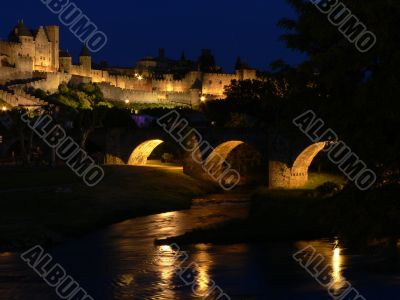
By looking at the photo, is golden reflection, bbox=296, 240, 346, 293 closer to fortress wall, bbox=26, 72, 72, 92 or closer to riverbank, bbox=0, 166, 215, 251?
riverbank, bbox=0, 166, 215, 251

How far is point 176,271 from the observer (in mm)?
22750

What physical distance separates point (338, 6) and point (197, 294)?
36.4 ft

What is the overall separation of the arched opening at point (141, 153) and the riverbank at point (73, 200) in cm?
762

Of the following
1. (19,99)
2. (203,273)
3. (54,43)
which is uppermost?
(54,43)

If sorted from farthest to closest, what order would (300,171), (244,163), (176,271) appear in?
1. (244,163)
2. (300,171)
3. (176,271)

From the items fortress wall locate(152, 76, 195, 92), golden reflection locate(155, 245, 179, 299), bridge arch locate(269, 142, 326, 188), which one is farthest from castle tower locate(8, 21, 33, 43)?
golden reflection locate(155, 245, 179, 299)

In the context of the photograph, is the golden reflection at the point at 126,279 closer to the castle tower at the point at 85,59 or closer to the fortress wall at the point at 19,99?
the fortress wall at the point at 19,99

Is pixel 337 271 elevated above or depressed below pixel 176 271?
above

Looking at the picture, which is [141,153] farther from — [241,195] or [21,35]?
[21,35]

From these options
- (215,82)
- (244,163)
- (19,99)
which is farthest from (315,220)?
(215,82)

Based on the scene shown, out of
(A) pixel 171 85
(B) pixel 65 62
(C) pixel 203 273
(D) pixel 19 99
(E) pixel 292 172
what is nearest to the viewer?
(C) pixel 203 273

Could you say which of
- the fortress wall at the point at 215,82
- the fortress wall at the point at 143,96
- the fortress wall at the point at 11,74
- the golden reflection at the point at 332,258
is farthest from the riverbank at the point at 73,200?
the fortress wall at the point at 215,82

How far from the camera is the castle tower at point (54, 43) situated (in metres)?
114

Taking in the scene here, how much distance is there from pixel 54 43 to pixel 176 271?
98667 millimetres
